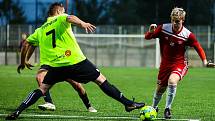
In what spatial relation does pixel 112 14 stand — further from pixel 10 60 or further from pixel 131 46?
pixel 10 60

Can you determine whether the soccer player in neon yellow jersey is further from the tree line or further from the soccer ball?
the tree line

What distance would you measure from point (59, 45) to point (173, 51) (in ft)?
6.35

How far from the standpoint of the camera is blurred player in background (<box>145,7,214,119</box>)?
1073 cm

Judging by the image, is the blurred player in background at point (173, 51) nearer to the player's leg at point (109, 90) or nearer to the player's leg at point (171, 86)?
the player's leg at point (171, 86)

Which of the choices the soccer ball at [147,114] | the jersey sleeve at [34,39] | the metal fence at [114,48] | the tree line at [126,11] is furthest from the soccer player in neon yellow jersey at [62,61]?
the tree line at [126,11]

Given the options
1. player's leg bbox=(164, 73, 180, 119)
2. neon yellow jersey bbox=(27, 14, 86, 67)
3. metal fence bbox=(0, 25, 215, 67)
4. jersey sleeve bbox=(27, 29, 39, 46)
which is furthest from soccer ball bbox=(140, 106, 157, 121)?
metal fence bbox=(0, 25, 215, 67)

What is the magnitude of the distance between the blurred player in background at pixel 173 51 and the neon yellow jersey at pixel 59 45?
4.47 feet

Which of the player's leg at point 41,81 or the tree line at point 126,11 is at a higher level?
the tree line at point 126,11

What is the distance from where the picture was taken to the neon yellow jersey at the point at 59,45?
1047 centimetres

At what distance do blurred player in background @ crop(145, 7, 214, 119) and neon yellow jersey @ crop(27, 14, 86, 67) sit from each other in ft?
4.47

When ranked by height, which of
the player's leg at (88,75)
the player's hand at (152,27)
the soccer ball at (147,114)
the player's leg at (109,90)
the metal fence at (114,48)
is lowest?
the metal fence at (114,48)

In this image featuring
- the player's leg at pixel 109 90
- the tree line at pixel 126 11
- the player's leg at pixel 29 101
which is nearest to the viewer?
the player's leg at pixel 29 101

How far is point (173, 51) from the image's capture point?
428 inches

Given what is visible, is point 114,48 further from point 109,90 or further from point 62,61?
point 62,61
